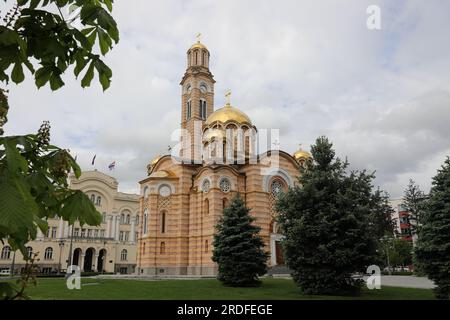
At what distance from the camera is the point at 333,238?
1638cm

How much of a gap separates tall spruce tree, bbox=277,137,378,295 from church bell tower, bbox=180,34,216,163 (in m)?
23.9

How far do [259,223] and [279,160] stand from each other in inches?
260

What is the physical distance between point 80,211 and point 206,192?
3113cm

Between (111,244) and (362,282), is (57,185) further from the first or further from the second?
(111,244)

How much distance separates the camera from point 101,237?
48.6 meters

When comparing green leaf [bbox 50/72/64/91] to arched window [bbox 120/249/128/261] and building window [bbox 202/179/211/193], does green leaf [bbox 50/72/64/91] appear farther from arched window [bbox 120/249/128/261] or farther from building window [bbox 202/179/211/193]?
arched window [bbox 120/249/128/261]

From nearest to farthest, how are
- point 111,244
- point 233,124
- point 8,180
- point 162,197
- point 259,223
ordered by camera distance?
point 8,180 → point 259,223 → point 162,197 → point 233,124 → point 111,244

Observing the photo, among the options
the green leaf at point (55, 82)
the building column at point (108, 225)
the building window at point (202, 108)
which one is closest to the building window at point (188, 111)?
the building window at point (202, 108)

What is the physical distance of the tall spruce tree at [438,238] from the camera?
14.0 m

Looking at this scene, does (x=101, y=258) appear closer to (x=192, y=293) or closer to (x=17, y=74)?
(x=192, y=293)

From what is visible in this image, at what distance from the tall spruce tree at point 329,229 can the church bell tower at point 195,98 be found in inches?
940

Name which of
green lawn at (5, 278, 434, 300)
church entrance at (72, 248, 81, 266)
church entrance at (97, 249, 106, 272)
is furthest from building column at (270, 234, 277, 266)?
church entrance at (72, 248, 81, 266)
